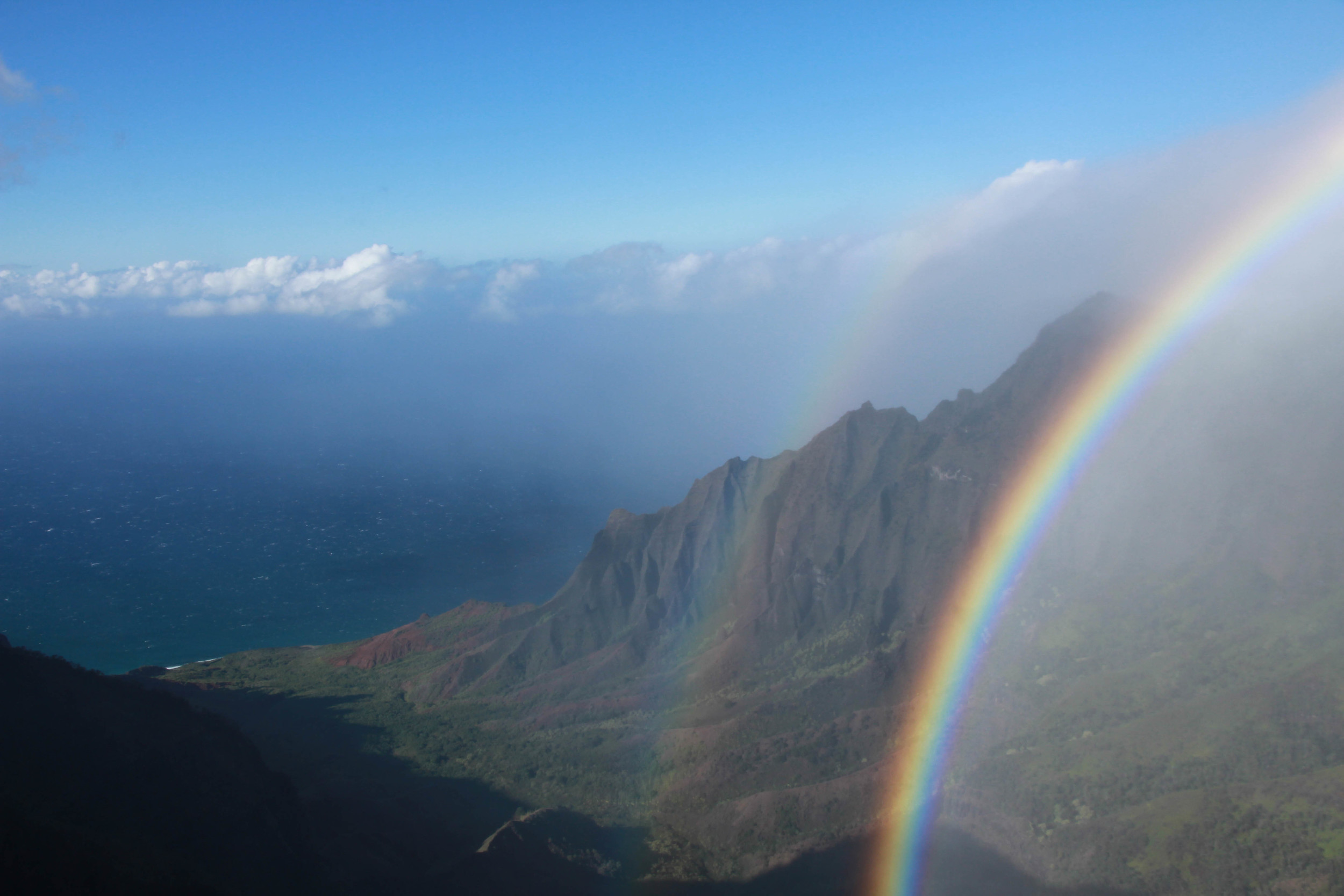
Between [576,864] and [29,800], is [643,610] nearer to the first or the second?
[576,864]

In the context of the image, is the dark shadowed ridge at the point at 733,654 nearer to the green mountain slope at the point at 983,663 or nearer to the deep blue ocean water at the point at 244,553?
the green mountain slope at the point at 983,663

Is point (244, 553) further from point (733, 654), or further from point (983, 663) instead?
point (983, 663)

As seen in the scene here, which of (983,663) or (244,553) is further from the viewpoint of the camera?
(244,553)

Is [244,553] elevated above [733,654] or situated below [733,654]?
above

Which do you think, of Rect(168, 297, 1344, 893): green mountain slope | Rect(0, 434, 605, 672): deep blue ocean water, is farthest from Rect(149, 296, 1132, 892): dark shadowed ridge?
Rect(0, 434, 605, 672): deep blue ocean water

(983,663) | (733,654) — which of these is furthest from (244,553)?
(983,663)

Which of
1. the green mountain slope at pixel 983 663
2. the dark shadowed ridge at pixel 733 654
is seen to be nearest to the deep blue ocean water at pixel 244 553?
the dark shadowed ridge at pixel 733 654

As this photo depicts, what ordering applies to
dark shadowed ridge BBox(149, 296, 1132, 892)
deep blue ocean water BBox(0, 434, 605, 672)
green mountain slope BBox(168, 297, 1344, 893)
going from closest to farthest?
green mountain slope BBox(168, 297, 1344, 893), dark shadowed ridge BBox(149, 296, 1132, 892), deep blue ocean water BBox(0, 434, 605, 672)

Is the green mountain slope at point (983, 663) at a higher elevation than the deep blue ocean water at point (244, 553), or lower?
lower

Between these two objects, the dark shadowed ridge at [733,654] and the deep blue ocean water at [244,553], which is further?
the deep blue ocean water at [244,553]

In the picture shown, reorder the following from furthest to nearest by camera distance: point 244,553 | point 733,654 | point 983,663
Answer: point 244,553 < point 733,654 < point 983,663

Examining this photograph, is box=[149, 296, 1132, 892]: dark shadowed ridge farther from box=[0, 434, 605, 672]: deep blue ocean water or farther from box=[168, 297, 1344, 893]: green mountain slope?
box=[0, 434, 605, 672]: deep blue ocean water

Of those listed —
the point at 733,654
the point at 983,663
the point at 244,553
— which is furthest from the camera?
the point at 244,553
